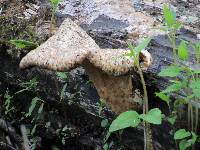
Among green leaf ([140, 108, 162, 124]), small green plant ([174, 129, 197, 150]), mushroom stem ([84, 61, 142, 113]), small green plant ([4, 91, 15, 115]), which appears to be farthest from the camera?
small green plant ([4, 91, 15, 115])

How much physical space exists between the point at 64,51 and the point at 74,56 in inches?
4.8

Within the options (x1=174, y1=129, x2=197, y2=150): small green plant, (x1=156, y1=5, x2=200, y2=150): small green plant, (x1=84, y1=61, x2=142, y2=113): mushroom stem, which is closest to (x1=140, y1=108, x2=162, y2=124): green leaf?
(x1=156, y1=5, x2=200, y2=150): small green plant

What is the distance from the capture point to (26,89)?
140 inches

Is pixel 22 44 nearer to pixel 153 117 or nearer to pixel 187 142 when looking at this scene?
pixel 153 117

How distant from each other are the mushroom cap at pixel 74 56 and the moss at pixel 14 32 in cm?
71

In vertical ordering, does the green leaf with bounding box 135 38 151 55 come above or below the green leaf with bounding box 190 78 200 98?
above

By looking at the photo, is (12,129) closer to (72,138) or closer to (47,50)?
(72,138)

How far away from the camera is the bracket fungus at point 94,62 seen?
8.36ft

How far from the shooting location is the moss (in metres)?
3.52

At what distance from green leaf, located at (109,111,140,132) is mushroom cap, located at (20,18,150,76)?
0.33 meters

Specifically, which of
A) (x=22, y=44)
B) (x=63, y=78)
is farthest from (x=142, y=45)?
(x=22, y=44)

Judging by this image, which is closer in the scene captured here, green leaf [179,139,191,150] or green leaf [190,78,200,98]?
green leaf [190,78,200,98]

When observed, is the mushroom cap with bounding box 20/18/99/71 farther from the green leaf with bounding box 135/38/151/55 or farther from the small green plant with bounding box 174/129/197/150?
the small green plant with bounding box 174/129/197/150

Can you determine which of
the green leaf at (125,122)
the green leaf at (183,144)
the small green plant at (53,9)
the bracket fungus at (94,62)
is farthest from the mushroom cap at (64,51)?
the green leaf at (183,144)
